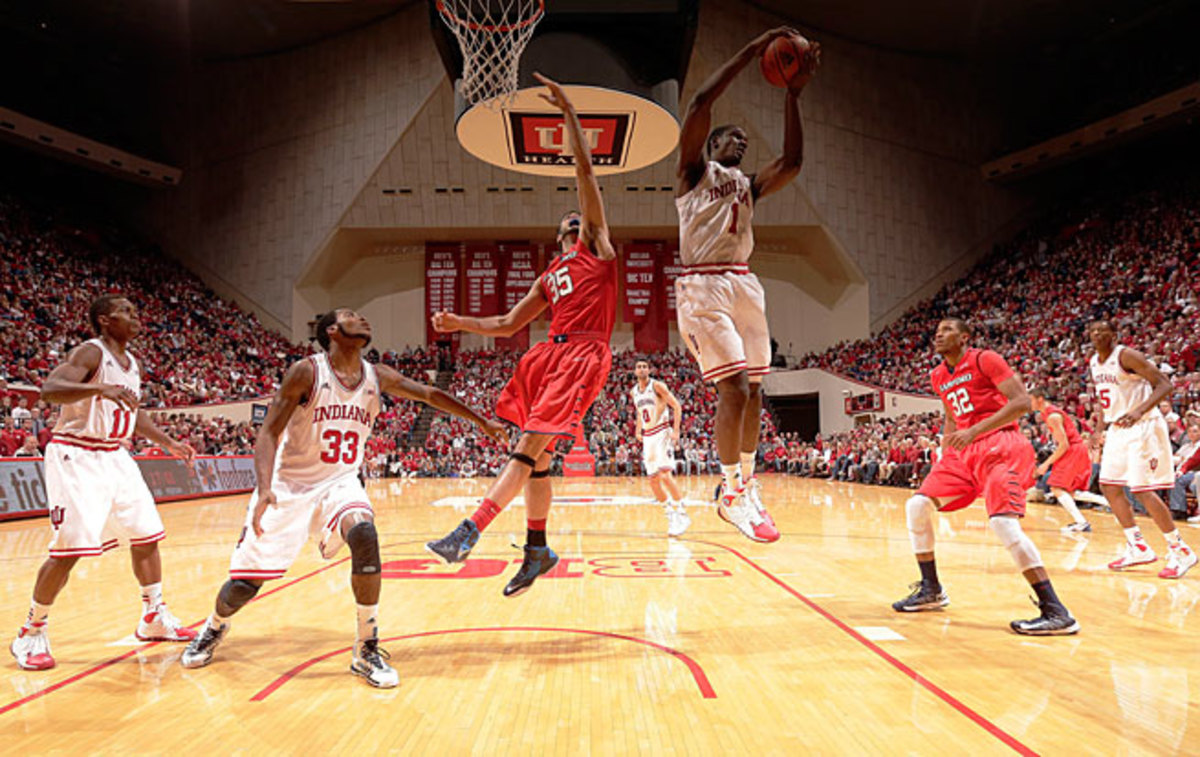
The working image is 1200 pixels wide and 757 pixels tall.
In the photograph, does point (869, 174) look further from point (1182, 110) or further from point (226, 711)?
point (226, 711)

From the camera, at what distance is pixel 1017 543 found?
4664 mm

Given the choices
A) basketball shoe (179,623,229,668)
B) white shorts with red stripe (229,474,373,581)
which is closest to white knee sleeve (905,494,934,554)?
white shorts with red stripe (229,474,373,581)

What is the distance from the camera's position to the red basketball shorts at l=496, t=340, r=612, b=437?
171 inches

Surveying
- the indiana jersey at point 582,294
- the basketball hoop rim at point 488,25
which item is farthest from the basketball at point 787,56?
the basketball hoop rim at point 488,25

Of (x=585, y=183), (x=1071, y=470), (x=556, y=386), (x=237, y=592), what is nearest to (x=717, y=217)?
(x=585, y=183)

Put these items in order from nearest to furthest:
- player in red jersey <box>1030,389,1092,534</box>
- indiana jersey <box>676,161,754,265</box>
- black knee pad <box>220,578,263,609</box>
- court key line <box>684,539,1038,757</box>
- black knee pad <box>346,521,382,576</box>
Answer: court key line <box>684,539,1038,757</box> < black knee pad <box>346,521,382,576</box> < black knee pad <box>220,578,263,609</box> < indiana jersey <box>676,161,754,265</box> < player in red jersey <box>1030,389,1092,534</box>

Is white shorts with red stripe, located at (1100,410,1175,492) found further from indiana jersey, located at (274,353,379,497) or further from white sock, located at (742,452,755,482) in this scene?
indiana jersey, located at (274,353,379,497)

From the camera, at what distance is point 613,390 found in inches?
1154

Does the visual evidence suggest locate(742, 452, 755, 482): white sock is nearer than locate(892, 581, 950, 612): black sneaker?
Yes

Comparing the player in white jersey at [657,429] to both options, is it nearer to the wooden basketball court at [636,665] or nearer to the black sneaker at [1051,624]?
the wooden basketball court at [636,665]

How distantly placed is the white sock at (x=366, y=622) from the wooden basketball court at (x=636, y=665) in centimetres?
21

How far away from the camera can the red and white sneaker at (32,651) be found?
397cm

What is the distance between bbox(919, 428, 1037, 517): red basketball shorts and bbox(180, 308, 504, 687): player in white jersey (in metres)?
2.92

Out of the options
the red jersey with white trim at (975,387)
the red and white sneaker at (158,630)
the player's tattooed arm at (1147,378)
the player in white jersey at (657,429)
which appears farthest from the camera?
the player in white jersey at (657,429)
